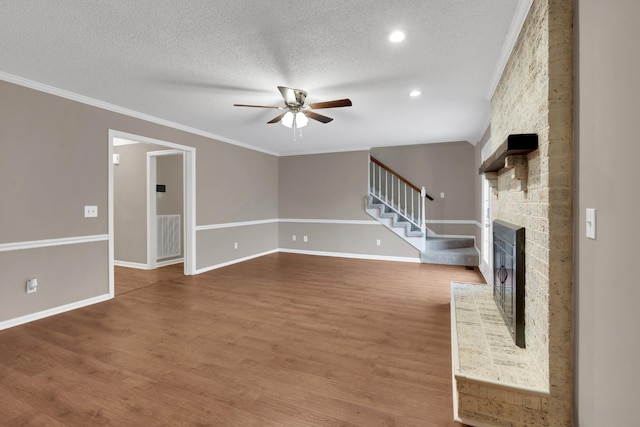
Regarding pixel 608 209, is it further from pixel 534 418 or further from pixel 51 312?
pixel 51 312

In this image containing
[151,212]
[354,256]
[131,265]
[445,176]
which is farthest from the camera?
[354,256]

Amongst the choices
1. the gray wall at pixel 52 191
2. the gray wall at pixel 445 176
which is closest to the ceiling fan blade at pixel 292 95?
the gray wall at pixel 52 191

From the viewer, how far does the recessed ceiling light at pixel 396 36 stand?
222 centimetres

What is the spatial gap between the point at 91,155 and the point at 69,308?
75.4 inches

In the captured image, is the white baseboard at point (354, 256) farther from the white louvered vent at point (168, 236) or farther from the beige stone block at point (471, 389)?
the beige stone block at point (471, 389)

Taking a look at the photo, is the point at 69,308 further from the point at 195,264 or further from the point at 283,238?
the point at 283,238

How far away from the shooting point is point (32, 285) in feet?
10.3

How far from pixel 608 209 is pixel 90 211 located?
484 centimetres

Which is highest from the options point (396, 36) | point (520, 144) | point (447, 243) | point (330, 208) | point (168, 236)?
point (396, 36)

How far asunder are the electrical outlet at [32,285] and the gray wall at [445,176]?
22.0 feet

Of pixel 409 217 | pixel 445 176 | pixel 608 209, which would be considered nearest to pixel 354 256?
pixel 409 217

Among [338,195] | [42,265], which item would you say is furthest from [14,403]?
[338,195]

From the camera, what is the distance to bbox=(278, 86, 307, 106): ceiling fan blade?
9.66 ft

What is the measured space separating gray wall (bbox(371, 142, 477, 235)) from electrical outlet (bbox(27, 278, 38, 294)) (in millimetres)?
6694
